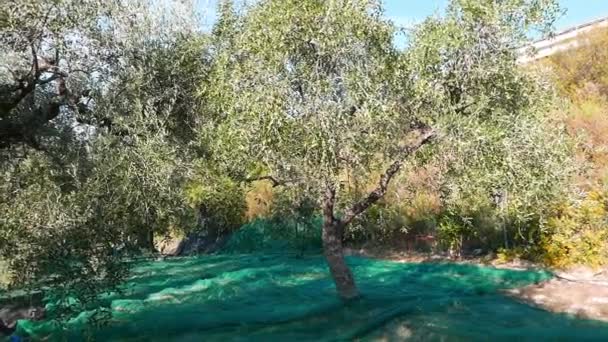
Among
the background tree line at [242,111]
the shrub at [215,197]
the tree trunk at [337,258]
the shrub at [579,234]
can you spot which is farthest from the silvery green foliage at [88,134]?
the shrub at [579,234]

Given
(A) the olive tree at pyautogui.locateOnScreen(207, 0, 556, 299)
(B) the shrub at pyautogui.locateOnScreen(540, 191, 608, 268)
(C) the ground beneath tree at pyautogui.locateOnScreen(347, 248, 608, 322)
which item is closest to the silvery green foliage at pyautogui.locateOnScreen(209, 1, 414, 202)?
(A) the olive tree at pyautogui.locateOnScreen(207, 0, 556, 299)

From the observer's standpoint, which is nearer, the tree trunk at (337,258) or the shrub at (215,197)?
the shrub at (215,197)

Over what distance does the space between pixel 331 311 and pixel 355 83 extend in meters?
4.10

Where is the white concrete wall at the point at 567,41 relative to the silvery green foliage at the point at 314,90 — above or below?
above

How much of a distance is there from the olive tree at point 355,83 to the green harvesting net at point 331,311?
245 centimetres

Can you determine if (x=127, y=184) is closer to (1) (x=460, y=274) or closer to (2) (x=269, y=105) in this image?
(2) (x=269, y=105)

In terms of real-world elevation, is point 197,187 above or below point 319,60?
below

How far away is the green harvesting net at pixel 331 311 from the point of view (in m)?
8.74

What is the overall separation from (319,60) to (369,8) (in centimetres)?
111

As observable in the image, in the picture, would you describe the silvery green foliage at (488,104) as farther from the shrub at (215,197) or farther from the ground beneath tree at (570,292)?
the shrub at (215,197)

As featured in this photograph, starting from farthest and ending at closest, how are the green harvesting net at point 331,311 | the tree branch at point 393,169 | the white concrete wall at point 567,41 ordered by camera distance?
the white concrete wall at point 567,41
the tree branch at point 393,169
the green harvesting net at point 331,311

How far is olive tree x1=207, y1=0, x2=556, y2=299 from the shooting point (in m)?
8.30

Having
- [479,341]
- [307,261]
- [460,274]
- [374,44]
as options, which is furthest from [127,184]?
[307,261]

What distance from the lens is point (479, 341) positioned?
8039 mm
